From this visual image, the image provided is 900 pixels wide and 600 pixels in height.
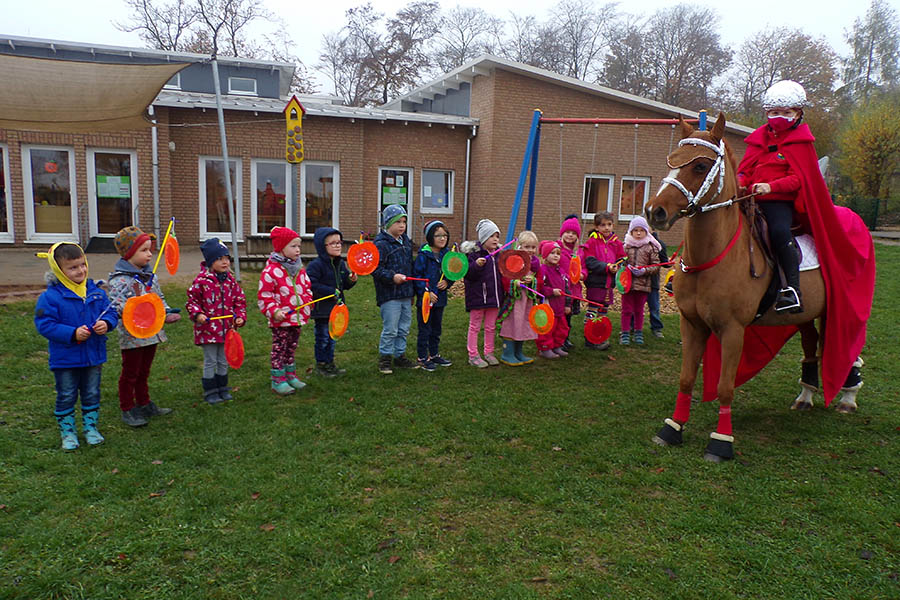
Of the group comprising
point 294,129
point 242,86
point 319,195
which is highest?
point 242,86

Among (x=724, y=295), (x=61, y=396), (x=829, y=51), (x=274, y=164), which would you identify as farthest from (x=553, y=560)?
(x=829, y=51)

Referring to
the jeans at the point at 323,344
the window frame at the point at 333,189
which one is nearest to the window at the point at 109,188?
the window frame at the point at 333,189

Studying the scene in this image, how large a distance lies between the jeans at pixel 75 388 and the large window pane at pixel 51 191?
13141 millimetres

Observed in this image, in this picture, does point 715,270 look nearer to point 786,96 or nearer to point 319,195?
point 786,96

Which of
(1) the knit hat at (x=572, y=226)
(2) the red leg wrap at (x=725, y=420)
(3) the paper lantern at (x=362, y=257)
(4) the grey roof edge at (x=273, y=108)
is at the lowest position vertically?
(2) the red leg wrap at (x=725, y=420)

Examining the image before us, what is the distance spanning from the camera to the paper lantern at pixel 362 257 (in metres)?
6.38

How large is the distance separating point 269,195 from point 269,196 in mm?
29

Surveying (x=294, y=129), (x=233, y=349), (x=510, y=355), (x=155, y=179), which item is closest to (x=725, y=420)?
(x=510, y=355)

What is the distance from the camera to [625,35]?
41844 millimetres

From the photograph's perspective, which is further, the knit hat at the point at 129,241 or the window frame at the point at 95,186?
the window frame at the point at 95,186

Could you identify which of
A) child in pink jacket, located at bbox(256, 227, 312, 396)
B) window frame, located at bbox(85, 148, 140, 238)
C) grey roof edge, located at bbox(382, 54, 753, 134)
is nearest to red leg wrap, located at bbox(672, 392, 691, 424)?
child in pink jacket, located at bbox(256, 227, 312, 396)

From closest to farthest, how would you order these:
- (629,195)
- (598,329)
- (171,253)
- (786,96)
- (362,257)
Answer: (786,96) < (171,253) < (362,257) < (598,329) < (629,195)

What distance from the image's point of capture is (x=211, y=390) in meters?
6.00

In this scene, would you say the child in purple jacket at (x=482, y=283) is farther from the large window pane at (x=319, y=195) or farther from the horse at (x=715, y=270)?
the large window pane at (x=319, y=195)
